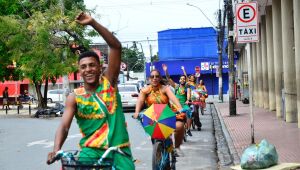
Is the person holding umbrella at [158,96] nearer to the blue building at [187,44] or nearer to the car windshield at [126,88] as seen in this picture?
the car windshield at [126,88]

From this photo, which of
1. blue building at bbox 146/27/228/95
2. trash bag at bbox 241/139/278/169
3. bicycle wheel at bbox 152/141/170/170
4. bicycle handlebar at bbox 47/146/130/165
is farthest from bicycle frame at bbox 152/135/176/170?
blue building at bbox 146/27/228/95

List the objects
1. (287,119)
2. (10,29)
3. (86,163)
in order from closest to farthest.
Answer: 1. (86,163)
2. (287,119)
3. (10,29)

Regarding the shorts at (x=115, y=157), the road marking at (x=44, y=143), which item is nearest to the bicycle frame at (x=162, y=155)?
the shorts at (x=115, y=157)

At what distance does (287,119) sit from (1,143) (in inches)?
357

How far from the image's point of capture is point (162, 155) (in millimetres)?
8336

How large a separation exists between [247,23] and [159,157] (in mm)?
5679

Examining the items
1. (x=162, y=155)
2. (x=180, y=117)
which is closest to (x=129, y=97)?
(x=180, y=117)

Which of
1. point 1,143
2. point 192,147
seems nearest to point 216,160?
point 192,147

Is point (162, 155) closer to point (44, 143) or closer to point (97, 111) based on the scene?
point (97, 111)

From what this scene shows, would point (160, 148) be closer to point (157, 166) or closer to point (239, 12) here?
point (157, 166)

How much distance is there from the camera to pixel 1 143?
16.5m

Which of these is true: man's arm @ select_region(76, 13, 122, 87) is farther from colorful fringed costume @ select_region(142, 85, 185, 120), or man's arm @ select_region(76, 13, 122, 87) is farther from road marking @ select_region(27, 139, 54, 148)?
road marking @ select_region(27, 139, 54, 148)

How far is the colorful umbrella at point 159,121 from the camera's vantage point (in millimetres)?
7914

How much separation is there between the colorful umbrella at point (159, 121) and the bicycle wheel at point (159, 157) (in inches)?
8.0
